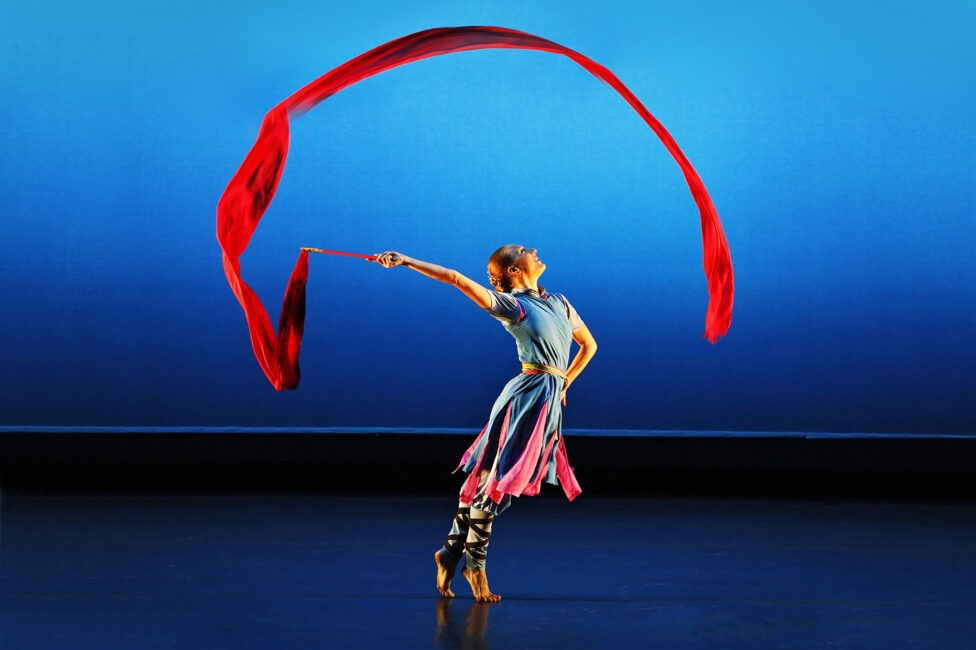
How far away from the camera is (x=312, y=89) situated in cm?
265

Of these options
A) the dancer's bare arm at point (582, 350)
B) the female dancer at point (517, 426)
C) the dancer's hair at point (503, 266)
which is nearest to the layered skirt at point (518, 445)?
the female dancer at point (517, 426)

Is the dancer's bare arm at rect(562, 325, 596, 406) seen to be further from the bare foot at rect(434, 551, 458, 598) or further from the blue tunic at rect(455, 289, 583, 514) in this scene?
the bare foot at rect(434, 551, 458, 598)

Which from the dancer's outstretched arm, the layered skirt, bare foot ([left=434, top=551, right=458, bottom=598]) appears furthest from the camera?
bare foot ([left=434, top=551, right=458, bottom=598])

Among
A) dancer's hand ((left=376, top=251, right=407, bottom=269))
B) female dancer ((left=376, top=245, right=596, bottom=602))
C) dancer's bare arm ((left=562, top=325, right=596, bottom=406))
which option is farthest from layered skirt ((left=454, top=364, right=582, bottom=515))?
dancer's hand ((left=376, top=251, right=407, bottom=269))

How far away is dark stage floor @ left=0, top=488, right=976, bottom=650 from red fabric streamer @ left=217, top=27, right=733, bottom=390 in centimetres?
58

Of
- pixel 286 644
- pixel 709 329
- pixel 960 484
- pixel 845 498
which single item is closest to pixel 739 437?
pixel 845 498

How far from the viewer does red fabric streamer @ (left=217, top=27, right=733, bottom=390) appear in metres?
2.40

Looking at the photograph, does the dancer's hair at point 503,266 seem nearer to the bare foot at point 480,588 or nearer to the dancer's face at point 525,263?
the dancer's face at point 525,263

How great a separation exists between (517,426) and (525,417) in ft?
0.09

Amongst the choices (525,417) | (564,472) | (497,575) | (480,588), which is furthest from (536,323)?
(497,575)

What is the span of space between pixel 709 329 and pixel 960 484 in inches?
88.4

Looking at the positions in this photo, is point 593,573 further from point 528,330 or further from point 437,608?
point 528,330

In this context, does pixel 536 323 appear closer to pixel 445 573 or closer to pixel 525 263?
pixel 525 263

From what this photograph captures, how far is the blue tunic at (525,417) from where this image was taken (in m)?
2.25
